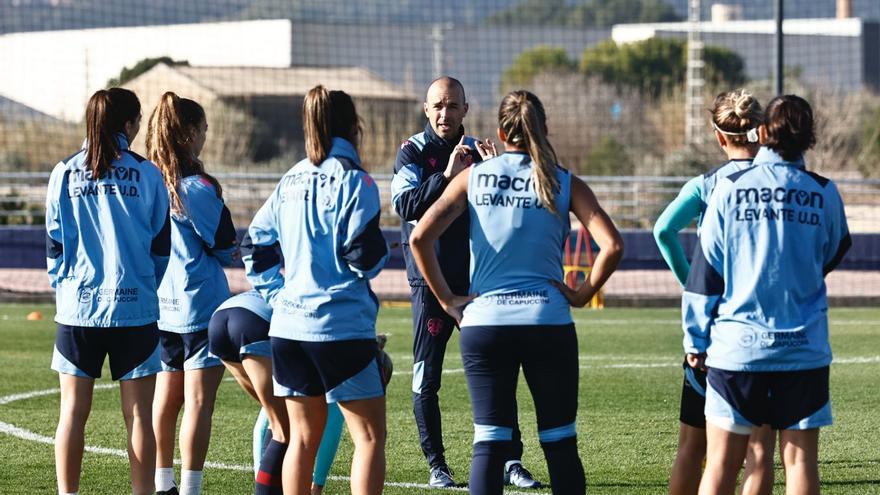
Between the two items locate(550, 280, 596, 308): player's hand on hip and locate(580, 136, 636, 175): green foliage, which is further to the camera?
locate(580, 136, 636, 175): green foliage

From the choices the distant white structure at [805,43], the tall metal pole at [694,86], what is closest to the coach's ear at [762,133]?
the tall metal pole at [694,86]

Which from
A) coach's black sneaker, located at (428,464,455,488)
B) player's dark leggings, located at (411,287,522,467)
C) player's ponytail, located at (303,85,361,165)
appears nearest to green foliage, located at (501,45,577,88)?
→ player's dark leggings, located at (411,287,522,467)

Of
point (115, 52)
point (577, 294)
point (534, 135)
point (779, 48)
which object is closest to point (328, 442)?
point (577, 294)

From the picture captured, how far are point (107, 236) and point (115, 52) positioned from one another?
54.7 m

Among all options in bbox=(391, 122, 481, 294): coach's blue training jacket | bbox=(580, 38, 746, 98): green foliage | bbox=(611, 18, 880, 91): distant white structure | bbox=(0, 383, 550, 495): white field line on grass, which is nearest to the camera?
bbox=(391, 122, 481, 294): coach's blue training jacket

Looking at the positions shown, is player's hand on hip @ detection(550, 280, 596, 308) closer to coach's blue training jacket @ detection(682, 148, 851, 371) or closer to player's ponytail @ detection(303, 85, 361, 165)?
coach's blue training jacket @ detection(682, 148, 851, 371)

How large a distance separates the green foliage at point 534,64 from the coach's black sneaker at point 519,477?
4892cm

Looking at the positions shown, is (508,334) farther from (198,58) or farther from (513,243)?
(198,58)

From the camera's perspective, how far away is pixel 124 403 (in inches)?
243

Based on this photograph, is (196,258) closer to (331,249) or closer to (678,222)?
(331,249)

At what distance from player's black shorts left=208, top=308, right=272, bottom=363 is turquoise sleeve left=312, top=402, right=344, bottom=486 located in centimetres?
38

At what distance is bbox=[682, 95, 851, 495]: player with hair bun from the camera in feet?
15.8

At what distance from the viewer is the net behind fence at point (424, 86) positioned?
1045 inches

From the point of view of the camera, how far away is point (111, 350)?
20.0ft
